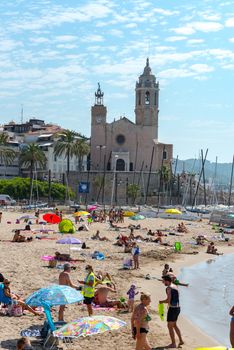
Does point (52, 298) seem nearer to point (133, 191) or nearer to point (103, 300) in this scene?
point (103, 300)

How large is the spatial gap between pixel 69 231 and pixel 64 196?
1919 inches

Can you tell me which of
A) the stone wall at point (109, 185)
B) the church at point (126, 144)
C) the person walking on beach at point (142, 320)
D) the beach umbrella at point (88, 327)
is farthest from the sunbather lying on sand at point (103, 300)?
the church at point (126, 144)

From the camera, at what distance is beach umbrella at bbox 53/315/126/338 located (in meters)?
12.3

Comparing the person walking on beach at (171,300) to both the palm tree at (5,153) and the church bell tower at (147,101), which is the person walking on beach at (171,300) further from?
the church bell tower at (147,101)

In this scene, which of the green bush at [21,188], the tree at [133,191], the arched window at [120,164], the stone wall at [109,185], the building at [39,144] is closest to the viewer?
the green bush at [21,188]

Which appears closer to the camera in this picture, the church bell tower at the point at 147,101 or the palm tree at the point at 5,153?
A: the palm tree at the point at 5,153

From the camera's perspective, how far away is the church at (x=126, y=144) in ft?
335

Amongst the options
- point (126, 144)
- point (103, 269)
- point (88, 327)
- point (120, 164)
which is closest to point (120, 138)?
point (126, 144)

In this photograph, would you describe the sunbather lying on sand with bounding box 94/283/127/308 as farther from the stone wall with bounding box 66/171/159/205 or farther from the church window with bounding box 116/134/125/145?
the church window with bounding box 116/134/125/145

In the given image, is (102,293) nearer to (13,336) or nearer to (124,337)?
(124,337)

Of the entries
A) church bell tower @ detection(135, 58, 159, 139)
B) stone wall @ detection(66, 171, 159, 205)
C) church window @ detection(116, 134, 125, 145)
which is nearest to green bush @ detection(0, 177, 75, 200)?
stone wall @ detection(66, 171, 159, 205)

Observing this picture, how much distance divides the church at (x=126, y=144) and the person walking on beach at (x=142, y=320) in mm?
88886

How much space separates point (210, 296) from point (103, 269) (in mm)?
4702

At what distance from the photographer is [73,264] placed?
25531 mm
